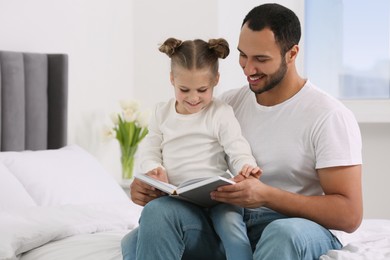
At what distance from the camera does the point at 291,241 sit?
1.85 metres

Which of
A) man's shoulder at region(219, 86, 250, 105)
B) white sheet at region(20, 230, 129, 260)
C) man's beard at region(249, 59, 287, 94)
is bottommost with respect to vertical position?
white sheet at region(20, 230, 129, 260)

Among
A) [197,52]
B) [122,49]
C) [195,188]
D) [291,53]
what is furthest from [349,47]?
[195,188]

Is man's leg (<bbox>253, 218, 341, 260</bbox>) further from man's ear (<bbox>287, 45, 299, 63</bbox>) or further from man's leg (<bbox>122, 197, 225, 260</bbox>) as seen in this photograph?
man's ear (<bbox>287, 45, 299, 63</bbox>)

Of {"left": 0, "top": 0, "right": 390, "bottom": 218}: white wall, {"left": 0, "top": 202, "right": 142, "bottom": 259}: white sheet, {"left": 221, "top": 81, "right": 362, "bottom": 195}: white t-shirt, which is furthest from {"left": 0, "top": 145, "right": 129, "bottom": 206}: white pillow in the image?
{"left": 221, "top": 81, "right": 362, "bottom": 195}: white t-shirt

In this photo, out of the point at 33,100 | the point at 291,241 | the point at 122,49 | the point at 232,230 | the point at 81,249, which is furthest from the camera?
the point at 122,49

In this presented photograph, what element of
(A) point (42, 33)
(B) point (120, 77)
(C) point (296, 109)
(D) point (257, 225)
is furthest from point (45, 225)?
(B) point (120, 77)

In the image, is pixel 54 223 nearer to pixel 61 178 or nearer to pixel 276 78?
pixel 61 178

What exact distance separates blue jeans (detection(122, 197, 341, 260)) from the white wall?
178cm

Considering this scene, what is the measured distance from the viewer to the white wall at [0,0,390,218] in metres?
3.75

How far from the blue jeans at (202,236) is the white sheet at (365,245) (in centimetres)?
3

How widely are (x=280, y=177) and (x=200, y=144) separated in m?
0.27

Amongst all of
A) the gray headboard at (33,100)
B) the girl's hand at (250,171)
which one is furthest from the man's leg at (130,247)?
the gray headboard at (33,100)

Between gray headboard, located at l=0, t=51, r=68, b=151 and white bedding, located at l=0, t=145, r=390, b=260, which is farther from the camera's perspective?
gray headboard, located at l=0, t=51, r=68, b=151

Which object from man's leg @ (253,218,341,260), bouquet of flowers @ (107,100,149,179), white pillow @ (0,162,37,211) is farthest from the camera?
bouquet of flowers @ (107,100,149,179)
